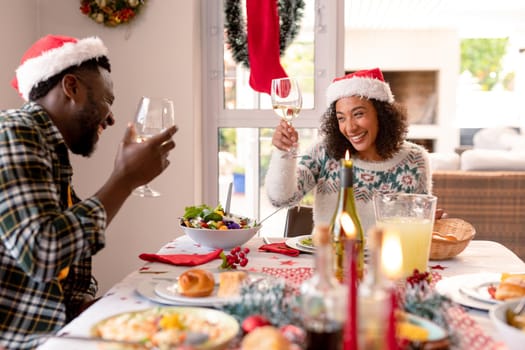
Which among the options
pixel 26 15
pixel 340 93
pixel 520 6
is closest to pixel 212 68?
pixel 26 15

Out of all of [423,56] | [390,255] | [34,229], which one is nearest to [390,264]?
[390,255]

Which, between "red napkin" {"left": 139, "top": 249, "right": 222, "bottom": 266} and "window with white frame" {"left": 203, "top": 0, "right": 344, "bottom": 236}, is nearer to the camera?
"red napkin" {"left": 139, "top": 249, "right": 222, "bottom": 266}

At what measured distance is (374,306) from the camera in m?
0.73

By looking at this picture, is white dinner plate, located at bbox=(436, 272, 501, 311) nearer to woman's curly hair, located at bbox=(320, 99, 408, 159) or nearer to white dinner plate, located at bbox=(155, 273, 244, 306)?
white dinner plate, located at bbox=(155, 273, 244, 306)

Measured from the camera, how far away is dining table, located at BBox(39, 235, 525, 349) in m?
1.04

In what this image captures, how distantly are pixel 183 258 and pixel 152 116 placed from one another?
41cm

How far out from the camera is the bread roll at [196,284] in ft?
4.01

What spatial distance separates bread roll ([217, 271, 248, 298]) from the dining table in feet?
0.41

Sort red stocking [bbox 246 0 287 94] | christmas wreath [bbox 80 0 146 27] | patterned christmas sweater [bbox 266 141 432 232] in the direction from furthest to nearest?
red stocking [bbox 246 0 287 94]
christmas wreath [bbox 80 0 146 27]
patterned christmas sweater [bbox 266 141 432 232]

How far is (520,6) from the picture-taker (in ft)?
26.9

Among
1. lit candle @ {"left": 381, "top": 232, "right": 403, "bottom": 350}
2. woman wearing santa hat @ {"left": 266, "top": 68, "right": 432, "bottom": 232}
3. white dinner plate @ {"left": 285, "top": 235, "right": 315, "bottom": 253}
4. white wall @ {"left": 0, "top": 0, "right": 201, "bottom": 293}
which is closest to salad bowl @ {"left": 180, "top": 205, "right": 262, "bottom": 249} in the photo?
white dinner plate @ {"left": 285, "top": 235, "right": 315, "bottom": 253}

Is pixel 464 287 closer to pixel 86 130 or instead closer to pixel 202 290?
pixel 202 290

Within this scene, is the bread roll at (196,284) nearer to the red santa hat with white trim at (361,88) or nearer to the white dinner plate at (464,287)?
the white dinner plate at (464,287)

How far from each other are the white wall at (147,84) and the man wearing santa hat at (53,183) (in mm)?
1589
